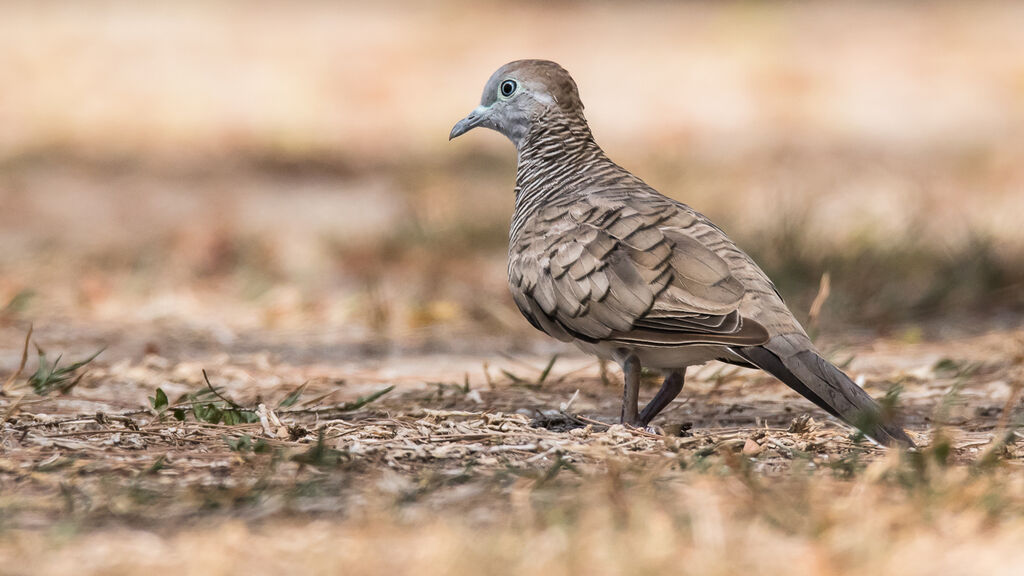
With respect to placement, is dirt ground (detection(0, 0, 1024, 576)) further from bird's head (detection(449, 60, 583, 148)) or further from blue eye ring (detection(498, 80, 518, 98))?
blue eye ring (detection(498, 80, 518, 98))

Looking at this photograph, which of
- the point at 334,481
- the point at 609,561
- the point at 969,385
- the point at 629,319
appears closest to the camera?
the point at 609,561

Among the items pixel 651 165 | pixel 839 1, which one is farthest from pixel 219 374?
pixel 839 1

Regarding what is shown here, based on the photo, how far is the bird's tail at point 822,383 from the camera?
10.5ft

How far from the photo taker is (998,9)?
18.3 m

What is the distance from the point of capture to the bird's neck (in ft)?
14.4

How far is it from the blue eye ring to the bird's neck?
0.17 metres

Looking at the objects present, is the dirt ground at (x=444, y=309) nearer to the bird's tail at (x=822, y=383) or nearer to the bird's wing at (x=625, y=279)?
the bird's tail at (x=822, y=383)

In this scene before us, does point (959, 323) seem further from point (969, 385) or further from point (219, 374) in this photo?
point (219, 374)

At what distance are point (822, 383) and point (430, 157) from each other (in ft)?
25.3

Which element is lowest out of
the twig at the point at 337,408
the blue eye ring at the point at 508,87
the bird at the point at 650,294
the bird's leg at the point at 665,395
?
the bird's leg at the point at 665,395

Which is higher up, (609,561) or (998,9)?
(998,9)

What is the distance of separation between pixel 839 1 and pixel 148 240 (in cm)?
1586

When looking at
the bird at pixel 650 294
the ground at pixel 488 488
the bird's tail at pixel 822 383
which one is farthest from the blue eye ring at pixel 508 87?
the bird's tail at pixel 822 383

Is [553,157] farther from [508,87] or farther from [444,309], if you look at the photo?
[444,309]
